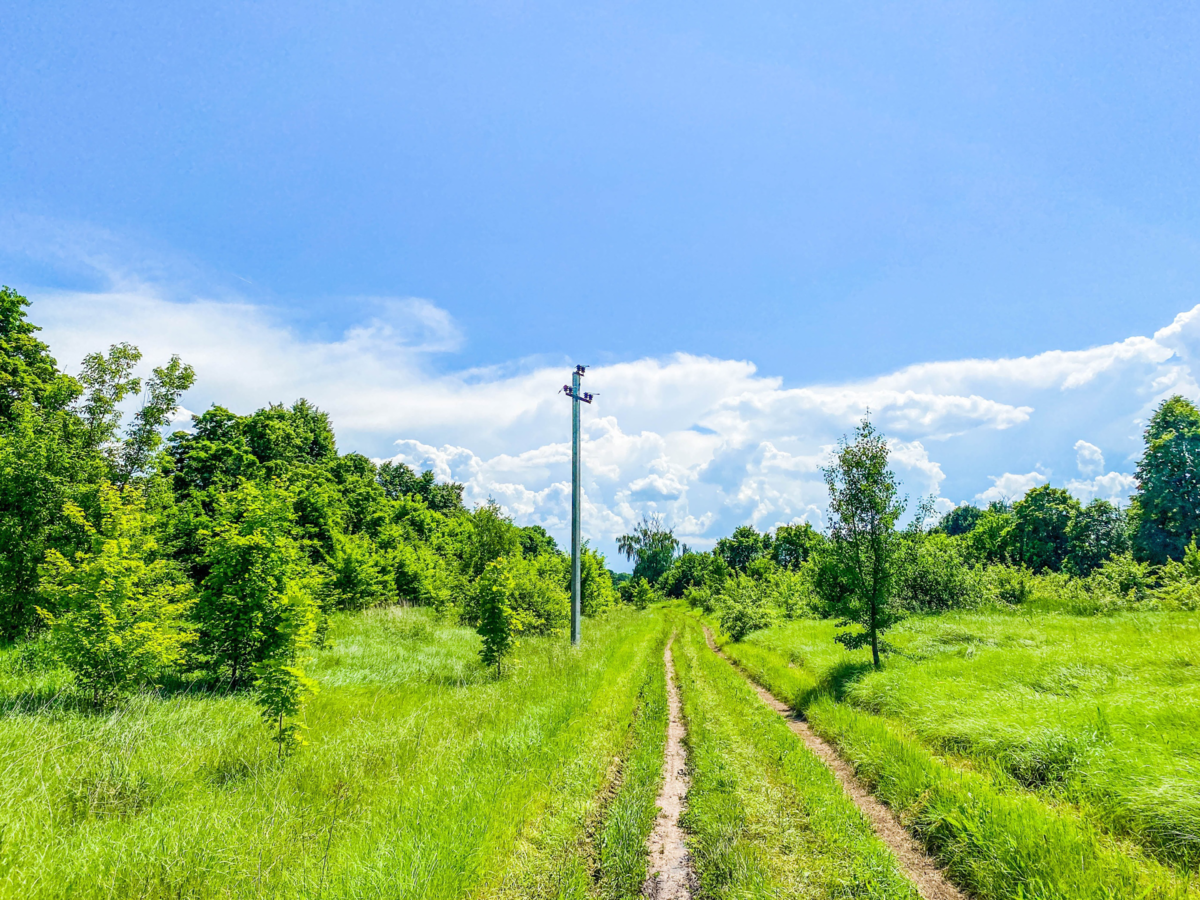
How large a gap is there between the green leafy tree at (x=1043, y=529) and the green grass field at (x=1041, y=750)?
51007mm

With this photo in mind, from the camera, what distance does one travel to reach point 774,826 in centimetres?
612

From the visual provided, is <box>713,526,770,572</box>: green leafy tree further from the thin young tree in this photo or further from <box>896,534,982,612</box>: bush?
the thin young tree

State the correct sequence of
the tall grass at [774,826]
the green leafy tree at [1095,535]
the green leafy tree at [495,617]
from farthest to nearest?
1. the green leafy tree at [1095,535]
2. the green leafy tree at [495,617]
3. the tall grass at [774,826]

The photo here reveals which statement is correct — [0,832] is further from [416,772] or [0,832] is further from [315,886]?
[416,772]

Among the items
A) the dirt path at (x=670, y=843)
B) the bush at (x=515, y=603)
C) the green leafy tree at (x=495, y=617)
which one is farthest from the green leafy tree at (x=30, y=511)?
the dirt path at (x=670, y=843)

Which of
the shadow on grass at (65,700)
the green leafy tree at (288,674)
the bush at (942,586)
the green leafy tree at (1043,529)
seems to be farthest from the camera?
the green leafy tree at (1043,529)

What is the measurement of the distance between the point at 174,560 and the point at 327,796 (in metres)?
11.8

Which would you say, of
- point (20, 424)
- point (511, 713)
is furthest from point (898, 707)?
point (20, 424)

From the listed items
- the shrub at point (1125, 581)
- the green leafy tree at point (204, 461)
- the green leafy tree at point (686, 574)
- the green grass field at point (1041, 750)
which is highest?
the green leafy tree at point (204, 461)

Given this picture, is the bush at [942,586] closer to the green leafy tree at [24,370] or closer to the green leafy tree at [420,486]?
the green leafy tree at [24,370]

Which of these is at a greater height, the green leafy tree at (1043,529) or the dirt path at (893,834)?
the green leafy tree at (1043,529)

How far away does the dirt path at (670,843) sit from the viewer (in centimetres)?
513

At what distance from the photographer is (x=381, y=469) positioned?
79188 millimetres

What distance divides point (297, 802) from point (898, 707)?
11.4 metres
